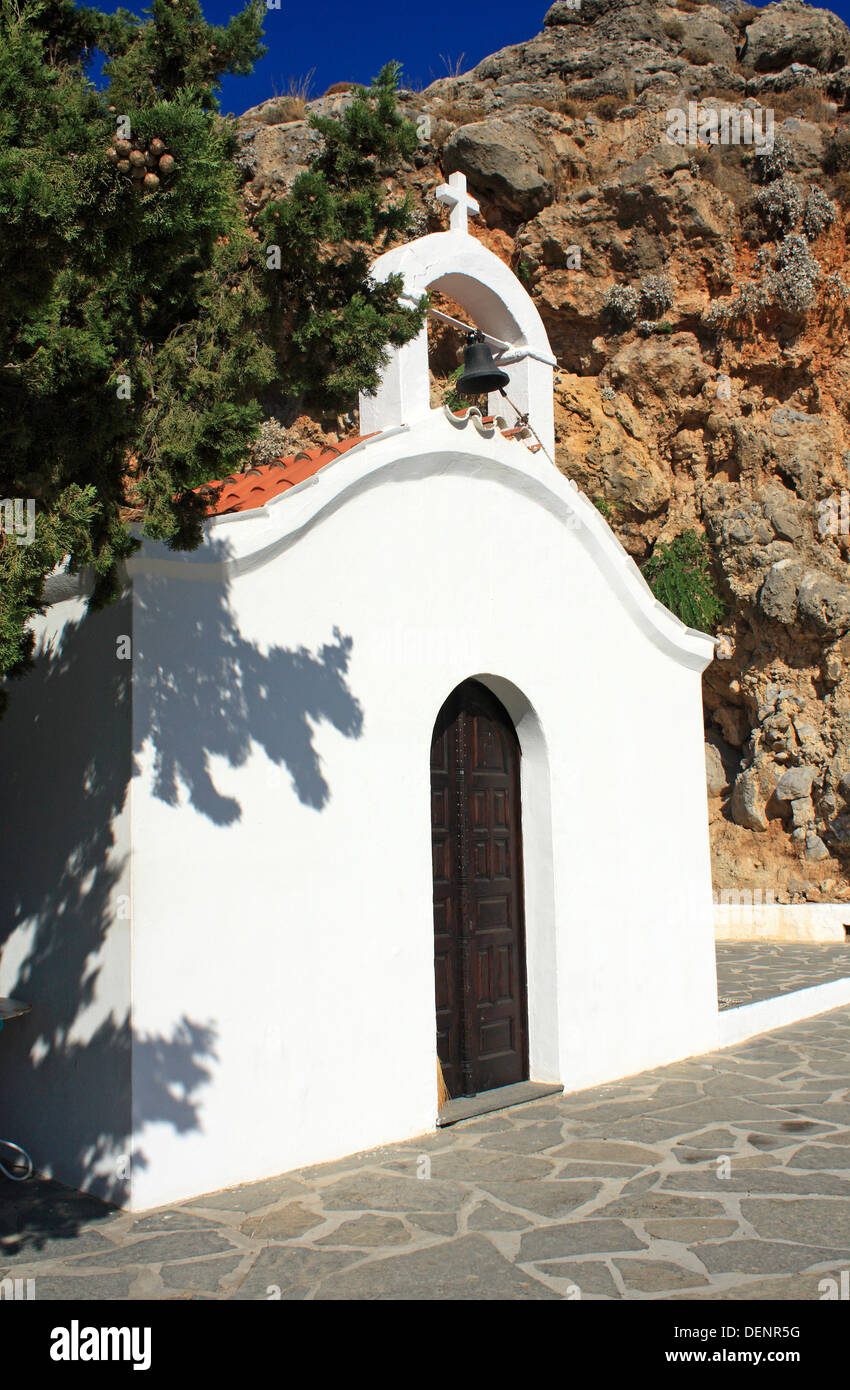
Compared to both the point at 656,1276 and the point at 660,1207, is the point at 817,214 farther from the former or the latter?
the point at 656,1276

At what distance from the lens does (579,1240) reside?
4203mm

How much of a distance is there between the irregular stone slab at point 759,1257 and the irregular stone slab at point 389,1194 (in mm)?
1117

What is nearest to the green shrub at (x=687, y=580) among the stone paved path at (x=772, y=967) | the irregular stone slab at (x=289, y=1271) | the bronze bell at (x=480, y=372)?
the stone paved path at (x=772, y=967)

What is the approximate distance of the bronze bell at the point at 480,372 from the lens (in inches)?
248

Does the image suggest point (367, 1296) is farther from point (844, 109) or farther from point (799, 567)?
point (844, 109)

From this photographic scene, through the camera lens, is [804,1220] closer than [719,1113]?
Yes

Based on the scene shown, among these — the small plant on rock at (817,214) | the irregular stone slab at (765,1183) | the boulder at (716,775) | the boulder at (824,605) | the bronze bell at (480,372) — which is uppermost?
the small plant on rock at (817,214)

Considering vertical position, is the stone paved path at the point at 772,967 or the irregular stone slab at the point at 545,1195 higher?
the stone paved path at the point at 772,967

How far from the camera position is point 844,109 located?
18.8m

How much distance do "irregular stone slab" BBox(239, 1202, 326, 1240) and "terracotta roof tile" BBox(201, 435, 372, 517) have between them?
3328mm

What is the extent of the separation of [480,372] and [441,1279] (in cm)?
476

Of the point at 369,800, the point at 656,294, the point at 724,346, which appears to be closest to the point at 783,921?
the point at 724,346

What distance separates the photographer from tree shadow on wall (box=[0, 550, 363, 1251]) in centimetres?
455

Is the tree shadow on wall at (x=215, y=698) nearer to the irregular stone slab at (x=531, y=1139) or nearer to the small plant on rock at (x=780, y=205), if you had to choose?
the irregular stone slab at (x=531, y=1139)
